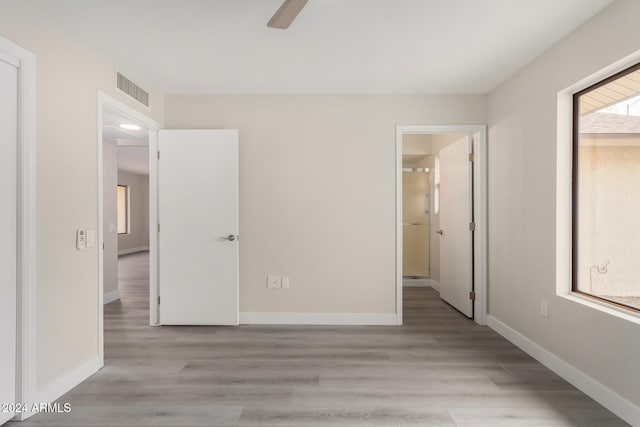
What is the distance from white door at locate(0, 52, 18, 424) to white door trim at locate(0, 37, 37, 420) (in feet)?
0.07

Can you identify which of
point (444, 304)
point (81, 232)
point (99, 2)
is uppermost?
point (99, 2)

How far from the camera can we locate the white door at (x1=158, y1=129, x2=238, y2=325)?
3377 mm

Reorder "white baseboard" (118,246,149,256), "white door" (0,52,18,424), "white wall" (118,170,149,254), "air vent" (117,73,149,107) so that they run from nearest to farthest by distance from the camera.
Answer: "white door" (0,52,18,424)
"air vent" (117,73,149,107)
"white baseboard" (118,246,149,256)
"white wall" (118,170,149,254)

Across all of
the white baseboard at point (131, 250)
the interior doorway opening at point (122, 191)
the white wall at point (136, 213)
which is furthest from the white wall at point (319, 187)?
the white wall at point (136, 213)

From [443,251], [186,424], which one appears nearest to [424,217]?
[443,251]

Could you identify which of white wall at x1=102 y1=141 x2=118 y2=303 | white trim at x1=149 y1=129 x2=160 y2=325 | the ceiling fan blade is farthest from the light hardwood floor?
the ceiling fan blade

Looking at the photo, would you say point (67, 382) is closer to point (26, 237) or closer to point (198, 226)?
point (26, 237)

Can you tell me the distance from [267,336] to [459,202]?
2509 mm

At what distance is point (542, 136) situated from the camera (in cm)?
261

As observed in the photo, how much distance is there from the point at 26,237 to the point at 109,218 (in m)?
3.02

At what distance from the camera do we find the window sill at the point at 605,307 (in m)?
1.92

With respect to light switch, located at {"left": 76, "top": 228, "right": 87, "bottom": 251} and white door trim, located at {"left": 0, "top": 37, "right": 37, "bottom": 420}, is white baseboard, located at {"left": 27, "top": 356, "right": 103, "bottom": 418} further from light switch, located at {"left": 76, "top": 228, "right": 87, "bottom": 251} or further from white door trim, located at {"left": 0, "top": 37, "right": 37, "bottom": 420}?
light switch, located at {"left": 76, "top": 228, "right": 87, "bottom": 251}

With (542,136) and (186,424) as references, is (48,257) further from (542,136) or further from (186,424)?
(542,136)

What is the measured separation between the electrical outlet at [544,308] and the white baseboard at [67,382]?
337cm
